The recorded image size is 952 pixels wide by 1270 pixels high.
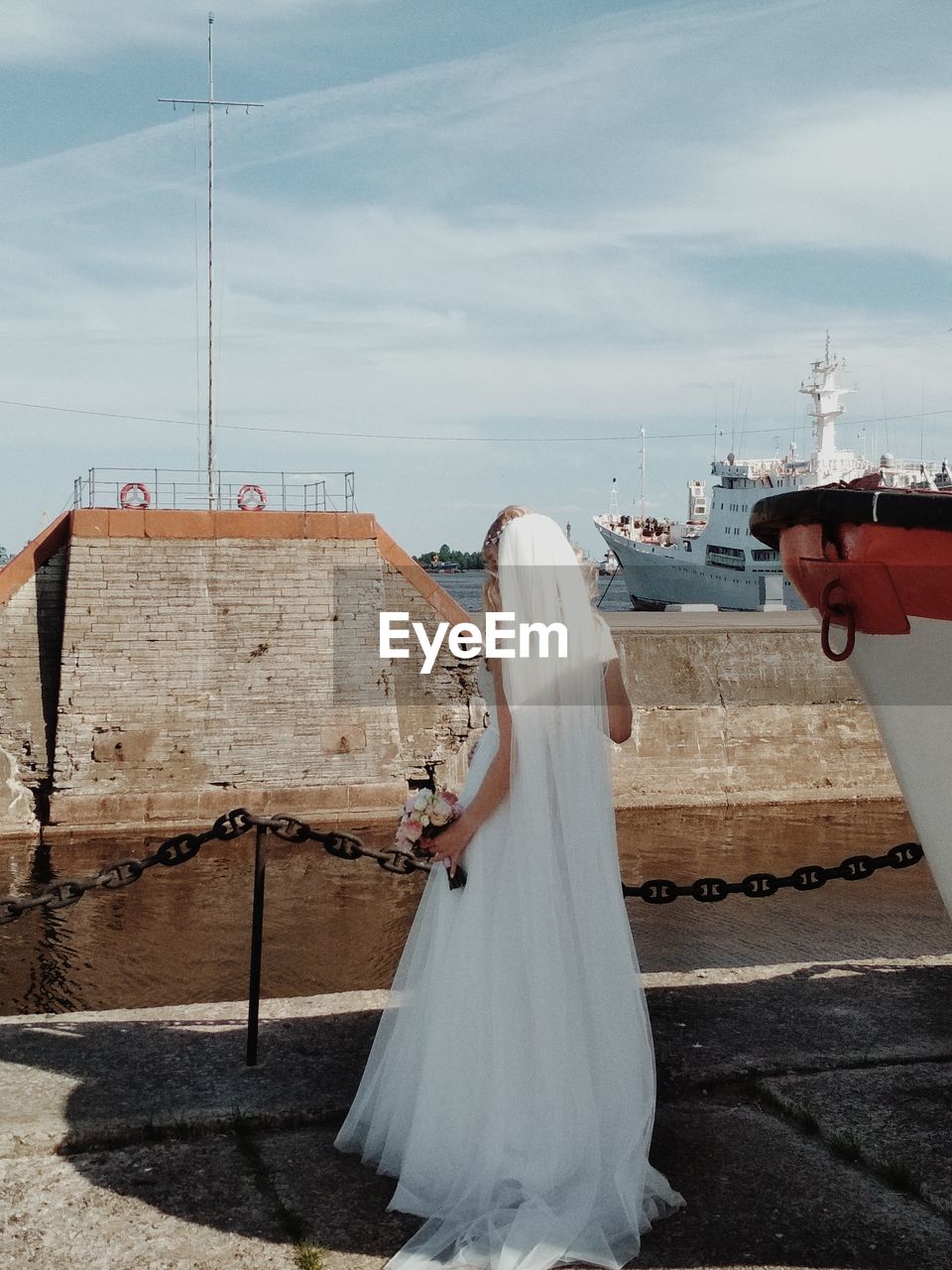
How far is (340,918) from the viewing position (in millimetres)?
12383

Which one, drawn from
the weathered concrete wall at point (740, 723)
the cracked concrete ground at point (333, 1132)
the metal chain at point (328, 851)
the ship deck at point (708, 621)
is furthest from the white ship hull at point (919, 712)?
the ship deck at point (708, 621)

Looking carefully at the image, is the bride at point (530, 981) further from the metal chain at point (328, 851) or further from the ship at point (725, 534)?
the ship at point (725, 534)

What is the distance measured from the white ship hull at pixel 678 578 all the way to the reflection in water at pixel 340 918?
42.5 metres

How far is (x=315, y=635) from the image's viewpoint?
1585cm

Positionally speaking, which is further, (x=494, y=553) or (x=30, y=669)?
(x=30, y=669)

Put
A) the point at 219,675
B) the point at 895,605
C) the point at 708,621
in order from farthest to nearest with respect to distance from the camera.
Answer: the point at 708,621 < the point at 219,675 < the point at 895,605

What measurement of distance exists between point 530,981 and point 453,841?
39 centimetres

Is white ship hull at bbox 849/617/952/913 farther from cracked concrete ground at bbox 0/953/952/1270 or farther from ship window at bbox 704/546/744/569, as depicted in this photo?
ship window at bbox 704/546/744/569

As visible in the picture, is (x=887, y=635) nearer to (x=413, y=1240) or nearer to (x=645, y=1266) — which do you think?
(x=645, y=1266)

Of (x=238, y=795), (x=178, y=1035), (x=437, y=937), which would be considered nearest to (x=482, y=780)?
(x=437, y=937)

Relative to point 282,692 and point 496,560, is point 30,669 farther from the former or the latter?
point 496,560

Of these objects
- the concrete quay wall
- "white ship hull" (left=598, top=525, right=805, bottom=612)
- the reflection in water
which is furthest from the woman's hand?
"white ship hull" (left=598, top=525, right=805, bottom=612)

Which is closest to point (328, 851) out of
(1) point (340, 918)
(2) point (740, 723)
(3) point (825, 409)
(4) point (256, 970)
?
(4) point (256, 970)

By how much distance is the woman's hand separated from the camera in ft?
10.3
